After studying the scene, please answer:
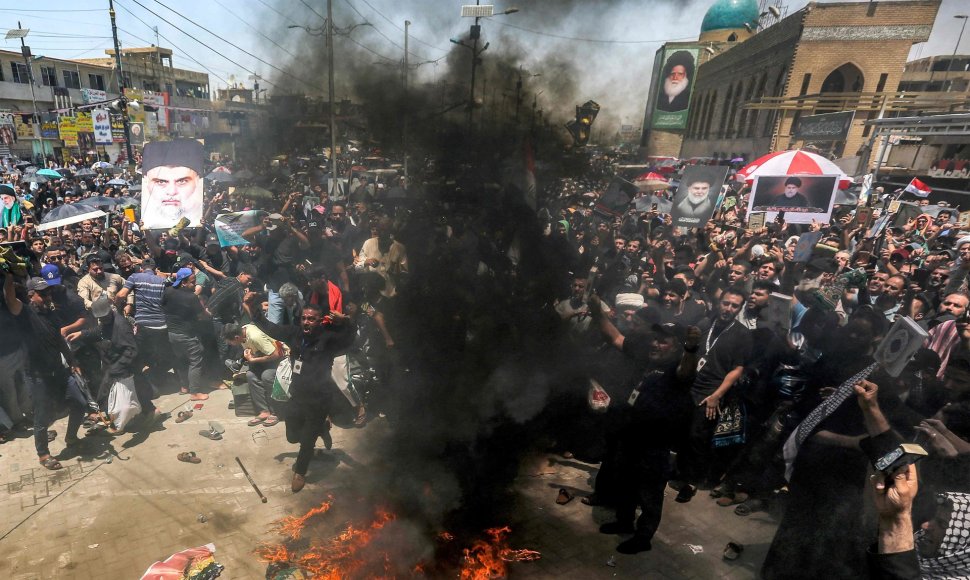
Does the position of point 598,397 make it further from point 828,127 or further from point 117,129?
point 117,129

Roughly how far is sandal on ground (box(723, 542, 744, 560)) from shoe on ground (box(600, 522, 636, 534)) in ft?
2.25

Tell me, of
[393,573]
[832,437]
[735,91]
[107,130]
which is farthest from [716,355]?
[735,91]

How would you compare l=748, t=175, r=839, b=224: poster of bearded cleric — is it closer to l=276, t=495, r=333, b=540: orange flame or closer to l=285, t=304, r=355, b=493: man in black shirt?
l=285, t=304, r=355, b=493: man in black shirt

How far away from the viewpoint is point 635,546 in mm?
3953

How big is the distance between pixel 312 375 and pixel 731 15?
147 ft

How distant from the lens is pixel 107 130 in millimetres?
21297

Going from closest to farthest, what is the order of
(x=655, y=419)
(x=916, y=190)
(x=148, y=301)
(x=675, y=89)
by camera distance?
(x=655, y=419) → (x=148, y=301) → (x=675, y=89) → (x=916, y=190)

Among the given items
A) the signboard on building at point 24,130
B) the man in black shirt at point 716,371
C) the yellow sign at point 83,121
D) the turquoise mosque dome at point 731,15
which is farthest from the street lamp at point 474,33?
the turquoise mosque dome at point 731,15

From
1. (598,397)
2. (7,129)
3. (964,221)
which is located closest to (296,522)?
(598,397)

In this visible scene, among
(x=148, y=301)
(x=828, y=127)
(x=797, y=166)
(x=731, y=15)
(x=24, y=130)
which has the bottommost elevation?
(x=148, y=301)

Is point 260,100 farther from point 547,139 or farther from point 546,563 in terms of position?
point 546,563

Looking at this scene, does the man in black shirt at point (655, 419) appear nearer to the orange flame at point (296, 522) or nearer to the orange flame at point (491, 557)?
the orange flame at point (491, 557)

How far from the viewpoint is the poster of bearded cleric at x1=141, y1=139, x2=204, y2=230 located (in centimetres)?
889

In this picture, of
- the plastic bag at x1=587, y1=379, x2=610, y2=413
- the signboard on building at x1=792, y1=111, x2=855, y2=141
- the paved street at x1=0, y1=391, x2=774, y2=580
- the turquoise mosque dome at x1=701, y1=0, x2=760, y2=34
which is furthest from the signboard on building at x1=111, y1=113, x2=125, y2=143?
the turquoise mosque dome at x1=701, y1=0, x2=760, y2=34
